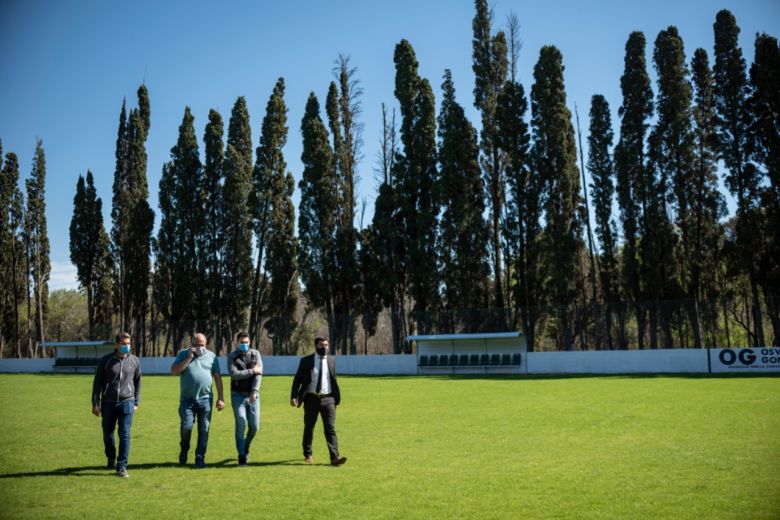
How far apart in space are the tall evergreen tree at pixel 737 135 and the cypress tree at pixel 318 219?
24585 millimetres

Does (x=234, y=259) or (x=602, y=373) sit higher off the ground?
(x=234, y=259)

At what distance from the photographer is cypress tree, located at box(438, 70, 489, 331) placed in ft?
135

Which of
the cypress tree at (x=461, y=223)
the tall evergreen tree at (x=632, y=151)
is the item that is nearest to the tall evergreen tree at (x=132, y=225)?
the cypress tree at (x=461, y=223)

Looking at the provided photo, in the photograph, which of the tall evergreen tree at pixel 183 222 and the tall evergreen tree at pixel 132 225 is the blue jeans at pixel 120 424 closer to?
the tall evergreen tree at pixel 183 222

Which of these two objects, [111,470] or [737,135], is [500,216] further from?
[111,470]

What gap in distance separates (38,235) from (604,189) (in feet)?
161

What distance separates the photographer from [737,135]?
119 ft

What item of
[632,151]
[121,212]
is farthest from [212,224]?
[632,151]

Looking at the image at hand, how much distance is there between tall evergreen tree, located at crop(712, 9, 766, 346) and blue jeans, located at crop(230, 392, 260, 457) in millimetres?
33233

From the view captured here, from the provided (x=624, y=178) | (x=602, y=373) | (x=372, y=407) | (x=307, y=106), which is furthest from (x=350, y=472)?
(x=307, y=106)

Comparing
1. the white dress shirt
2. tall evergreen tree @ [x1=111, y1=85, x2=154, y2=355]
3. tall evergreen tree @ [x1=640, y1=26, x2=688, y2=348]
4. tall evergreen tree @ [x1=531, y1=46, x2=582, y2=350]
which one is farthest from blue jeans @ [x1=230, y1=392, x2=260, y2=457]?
tall evergreen tree @ [x1=111, y1=85, x2=154, y2=355]

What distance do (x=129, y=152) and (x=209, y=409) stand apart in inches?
2078

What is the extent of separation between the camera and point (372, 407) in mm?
16500

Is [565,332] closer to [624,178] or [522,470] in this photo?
[624,178]
